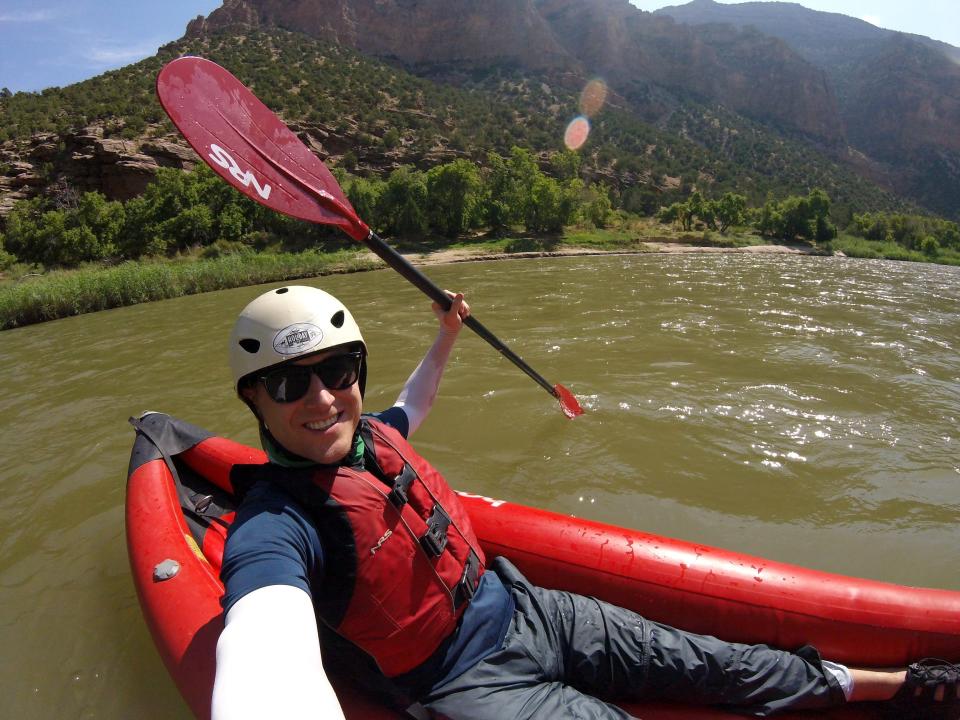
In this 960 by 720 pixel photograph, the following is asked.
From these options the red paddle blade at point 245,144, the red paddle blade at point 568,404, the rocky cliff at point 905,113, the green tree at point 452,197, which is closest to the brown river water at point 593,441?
the red paddle blade at point 568,404

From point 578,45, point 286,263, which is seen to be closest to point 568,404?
point 286,263

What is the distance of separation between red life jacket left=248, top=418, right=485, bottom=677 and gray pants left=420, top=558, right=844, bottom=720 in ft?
1.01

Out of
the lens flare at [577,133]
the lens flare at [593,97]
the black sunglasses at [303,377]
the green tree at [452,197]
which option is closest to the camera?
the black sunglasses at [303,377]

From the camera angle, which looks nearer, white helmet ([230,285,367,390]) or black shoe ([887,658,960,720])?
white helmet ([230,285,367,390])

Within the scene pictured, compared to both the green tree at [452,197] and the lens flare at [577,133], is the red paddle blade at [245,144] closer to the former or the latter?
the green tree at [452,197]

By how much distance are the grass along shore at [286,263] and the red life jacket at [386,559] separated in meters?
15.8

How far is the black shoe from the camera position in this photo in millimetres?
1768

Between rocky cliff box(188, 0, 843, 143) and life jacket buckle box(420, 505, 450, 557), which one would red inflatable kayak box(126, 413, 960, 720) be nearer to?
life jacket buckle box(420, 505, 450, 557)

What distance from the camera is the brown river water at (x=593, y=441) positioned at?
2791 millimetres

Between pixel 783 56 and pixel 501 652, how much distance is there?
383 ft

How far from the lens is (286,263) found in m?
19.4

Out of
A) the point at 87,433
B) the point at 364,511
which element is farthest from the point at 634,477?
the point at 87,433

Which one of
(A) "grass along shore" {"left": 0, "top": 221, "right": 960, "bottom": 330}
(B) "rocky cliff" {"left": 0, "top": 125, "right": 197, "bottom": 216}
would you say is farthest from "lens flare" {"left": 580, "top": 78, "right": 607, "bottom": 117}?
(B) "rocky cliff" {"left": 0, "top": 125, "right": 197, "bottom": 216}

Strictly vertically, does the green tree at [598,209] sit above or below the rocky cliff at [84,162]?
below
